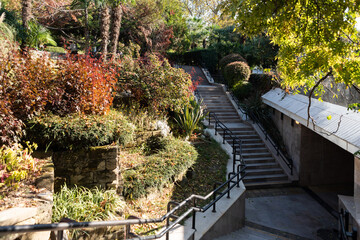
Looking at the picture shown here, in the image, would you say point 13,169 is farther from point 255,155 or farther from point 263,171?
point 255,155

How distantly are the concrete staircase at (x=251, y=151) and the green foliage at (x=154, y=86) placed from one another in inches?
171

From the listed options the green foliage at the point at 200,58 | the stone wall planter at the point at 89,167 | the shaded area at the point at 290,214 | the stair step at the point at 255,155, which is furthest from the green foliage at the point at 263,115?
the stone wall planter at the point at 89,167

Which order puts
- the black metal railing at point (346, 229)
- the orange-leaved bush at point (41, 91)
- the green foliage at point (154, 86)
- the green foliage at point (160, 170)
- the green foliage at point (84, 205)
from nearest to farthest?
the green foliage at point (84, 205) < the orange-leaved bush at point (41, 91) < the black metal railing at point (346, 229) < the green foliage at point (160, 170) < the green foliage at point (154, 86)

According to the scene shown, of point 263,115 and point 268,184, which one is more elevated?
point 263,115

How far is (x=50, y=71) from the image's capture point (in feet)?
19.1

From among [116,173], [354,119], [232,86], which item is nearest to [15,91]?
[116,173]

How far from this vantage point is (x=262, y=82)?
15.5m

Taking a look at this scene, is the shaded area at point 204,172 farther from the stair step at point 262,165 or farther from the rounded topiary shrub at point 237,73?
the rounded topiary shrub at point 237,73

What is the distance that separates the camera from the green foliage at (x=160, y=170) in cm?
607

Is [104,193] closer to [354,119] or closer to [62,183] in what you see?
[62,183]

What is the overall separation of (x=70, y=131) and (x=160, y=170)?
2439 millimetres

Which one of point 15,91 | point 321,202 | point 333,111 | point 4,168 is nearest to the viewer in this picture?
point 4,168

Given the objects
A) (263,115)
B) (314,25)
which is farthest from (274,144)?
(314,25)

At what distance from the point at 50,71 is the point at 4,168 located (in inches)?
103
